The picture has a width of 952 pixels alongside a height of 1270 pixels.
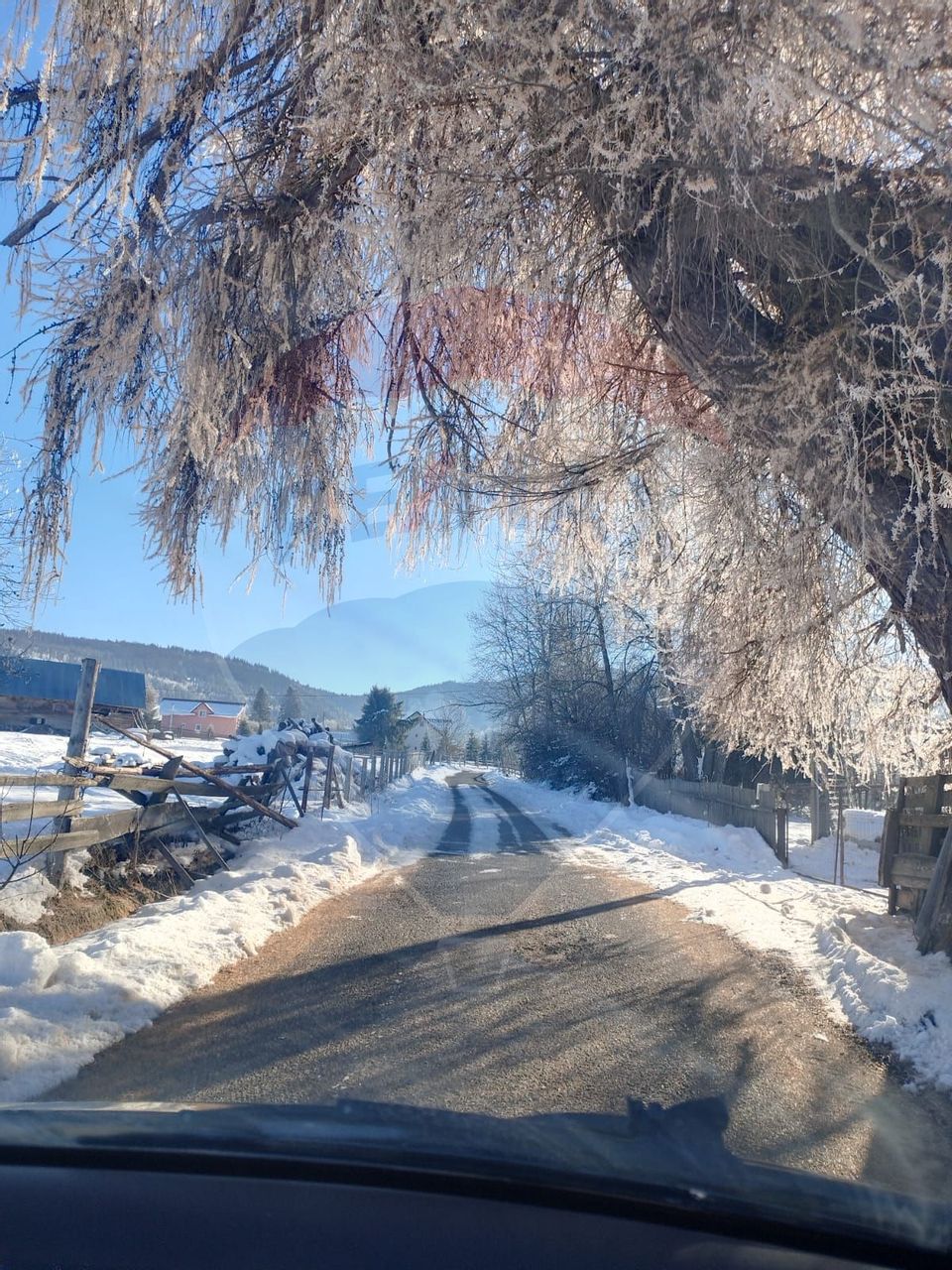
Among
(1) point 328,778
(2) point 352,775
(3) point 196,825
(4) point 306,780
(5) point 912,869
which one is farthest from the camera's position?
(2) point 352,775

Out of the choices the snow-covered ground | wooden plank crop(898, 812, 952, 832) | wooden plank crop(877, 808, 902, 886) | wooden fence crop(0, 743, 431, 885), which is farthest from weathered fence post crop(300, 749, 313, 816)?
wooden plank crop(898, 812, 952, 832)

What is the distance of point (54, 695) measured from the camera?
121 ft

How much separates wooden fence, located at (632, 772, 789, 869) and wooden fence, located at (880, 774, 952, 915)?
5839mm

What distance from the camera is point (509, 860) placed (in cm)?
1400

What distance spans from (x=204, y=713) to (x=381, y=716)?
1942cm

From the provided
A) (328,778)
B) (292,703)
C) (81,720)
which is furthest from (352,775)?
(292,703)

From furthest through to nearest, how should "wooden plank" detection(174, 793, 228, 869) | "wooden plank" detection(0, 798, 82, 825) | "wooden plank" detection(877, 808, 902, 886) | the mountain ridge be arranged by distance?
the mountain ridge, "wooden plank" detection(174, 793, 228, 869), "wooden plank" detection(877, 808, 902, 886), "wooden plank" detection(0, 798, 82, 825)

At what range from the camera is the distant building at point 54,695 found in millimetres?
13000

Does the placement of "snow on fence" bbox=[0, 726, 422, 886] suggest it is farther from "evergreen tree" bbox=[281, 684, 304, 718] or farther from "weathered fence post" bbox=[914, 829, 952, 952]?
"evergreen tree" bbox=[281, 684, 304, 718]

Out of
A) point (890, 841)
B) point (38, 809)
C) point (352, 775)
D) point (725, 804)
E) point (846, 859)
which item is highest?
point (890, 841)

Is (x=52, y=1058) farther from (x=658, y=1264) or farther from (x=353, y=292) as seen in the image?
(x=353, y=292)

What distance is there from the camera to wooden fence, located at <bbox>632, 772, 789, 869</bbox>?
15164 millimetres

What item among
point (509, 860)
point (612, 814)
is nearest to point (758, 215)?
point (509, 860)

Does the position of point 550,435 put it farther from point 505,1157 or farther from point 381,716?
point 381,716
